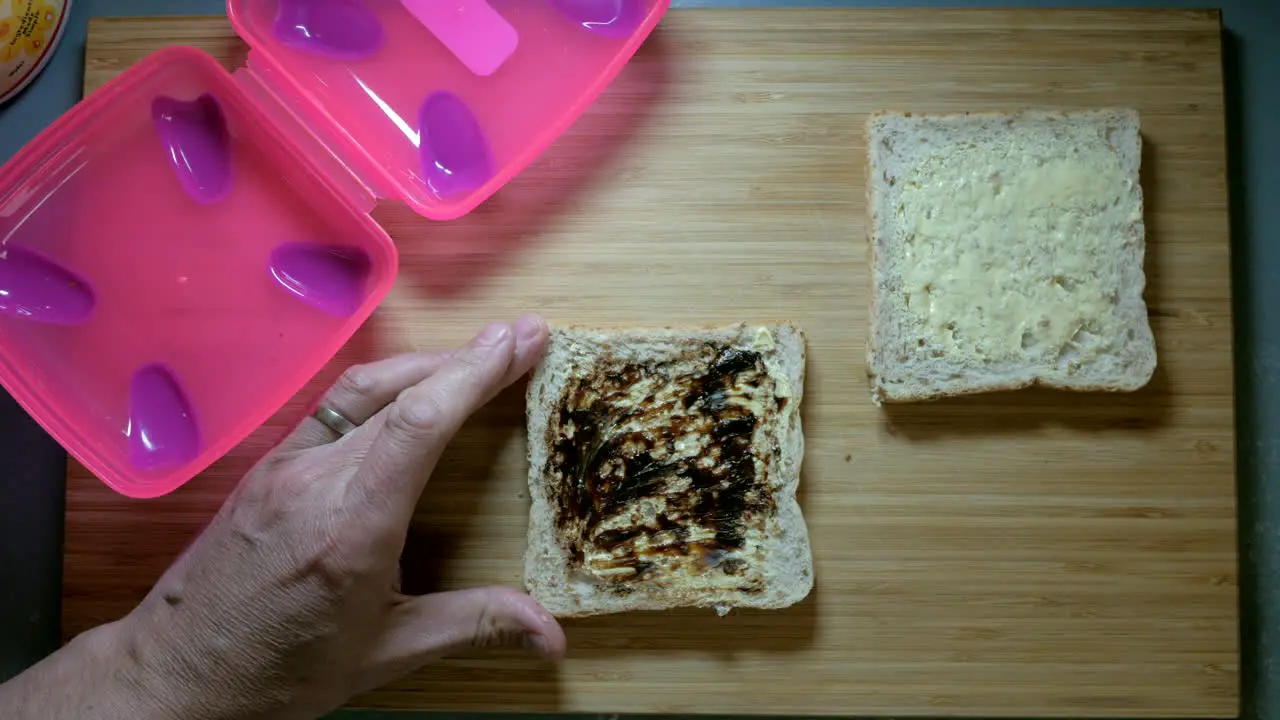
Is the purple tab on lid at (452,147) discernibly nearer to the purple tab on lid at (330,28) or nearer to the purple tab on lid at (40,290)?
the purple tab on lid at (330,28)

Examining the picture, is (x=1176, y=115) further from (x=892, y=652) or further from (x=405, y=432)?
(x=405, y=432)

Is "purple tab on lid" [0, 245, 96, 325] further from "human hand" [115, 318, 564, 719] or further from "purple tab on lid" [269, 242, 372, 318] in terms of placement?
"human hand" [115, 318, 564, 719]

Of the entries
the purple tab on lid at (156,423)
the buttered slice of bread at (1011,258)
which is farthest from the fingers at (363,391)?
the buttered slice of bread at (1011,258)

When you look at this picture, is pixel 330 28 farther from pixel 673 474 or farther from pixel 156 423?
pixel 673 474

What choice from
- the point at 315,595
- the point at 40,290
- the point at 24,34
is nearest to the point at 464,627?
the point at 315,595

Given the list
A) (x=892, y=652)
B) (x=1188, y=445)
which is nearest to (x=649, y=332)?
(x=892, y=652)
